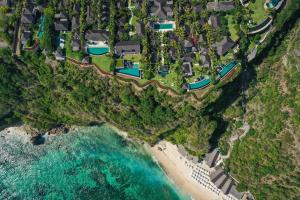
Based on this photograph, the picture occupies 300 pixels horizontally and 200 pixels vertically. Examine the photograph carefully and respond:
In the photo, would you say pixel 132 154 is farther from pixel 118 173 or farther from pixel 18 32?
pixel 18 32

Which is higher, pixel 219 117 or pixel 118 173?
pixel 219 117

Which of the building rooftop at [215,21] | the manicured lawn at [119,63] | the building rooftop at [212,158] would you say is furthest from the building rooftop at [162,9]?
the building rooftop at [212,158]

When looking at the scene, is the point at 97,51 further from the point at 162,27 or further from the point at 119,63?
the point at 162,27

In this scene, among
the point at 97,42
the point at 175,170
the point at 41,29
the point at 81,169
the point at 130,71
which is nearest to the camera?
the point at 130,71

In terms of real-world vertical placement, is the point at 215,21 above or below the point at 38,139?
above

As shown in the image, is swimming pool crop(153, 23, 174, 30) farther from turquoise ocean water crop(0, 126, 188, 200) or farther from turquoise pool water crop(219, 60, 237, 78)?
turquoise ocean water crop(0, 126, 188, 200)

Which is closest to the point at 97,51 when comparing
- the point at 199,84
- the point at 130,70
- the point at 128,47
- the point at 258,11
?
the point at 128,47

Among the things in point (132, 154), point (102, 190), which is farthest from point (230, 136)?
point (102, 190)
